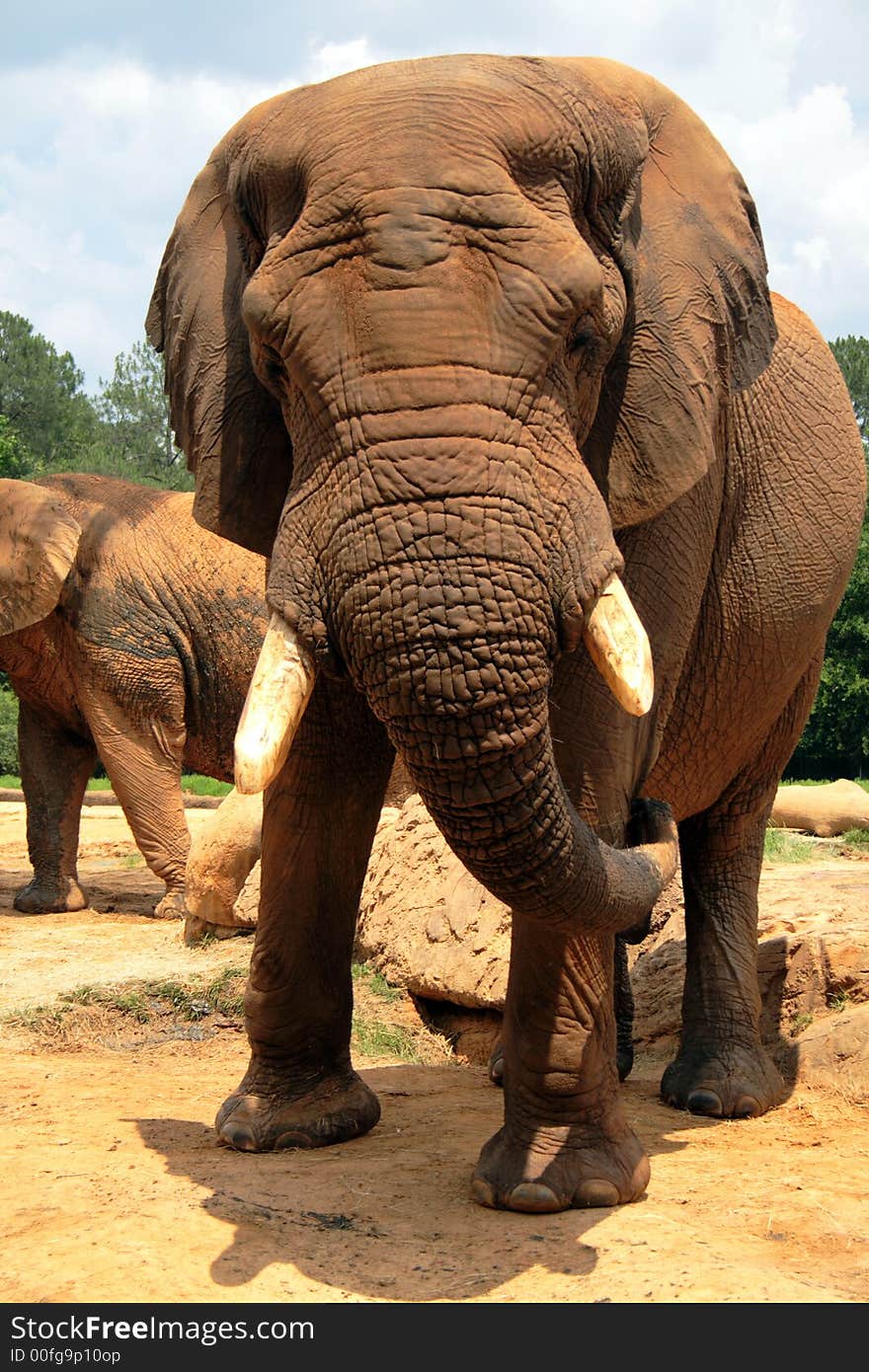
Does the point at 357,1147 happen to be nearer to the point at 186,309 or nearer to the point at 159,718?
the point at 186,309

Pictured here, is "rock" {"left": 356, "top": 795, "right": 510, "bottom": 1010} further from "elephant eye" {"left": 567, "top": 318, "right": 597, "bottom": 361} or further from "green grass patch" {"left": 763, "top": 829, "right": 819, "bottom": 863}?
"elephant eye" {"left": 567, "top": 318, "right": 597, "bottom": 361}

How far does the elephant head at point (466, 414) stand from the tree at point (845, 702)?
1110 inches

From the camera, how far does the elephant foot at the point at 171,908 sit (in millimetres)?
11625

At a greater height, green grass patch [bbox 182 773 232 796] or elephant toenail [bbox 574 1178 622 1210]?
elephant toenail [bbox 574 1178 622 1210]

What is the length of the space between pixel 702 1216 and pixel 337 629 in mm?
2013

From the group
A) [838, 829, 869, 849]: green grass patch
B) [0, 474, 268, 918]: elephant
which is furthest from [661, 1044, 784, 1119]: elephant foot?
[838, 829, 869, 849]: green grass patch

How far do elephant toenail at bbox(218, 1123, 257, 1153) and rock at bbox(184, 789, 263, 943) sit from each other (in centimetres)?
383

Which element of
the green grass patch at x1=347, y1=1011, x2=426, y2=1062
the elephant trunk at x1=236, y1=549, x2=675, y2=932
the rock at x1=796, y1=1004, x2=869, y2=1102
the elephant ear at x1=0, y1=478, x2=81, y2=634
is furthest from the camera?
the elephant ear at x1=0, y1=478, x2=81, y2=634

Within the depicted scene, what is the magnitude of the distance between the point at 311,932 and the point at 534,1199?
123 cm

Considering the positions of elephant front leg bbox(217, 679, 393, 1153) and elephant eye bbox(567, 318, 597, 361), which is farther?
elephant front leg bbox(217, 679, 393, 1153)

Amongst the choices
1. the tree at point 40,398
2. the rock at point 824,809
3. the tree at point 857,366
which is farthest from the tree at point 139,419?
the rock at point 824,809

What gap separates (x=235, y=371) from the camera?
4742 mm

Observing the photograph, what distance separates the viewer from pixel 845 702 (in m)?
32.2

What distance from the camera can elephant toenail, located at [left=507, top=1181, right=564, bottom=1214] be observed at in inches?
173
